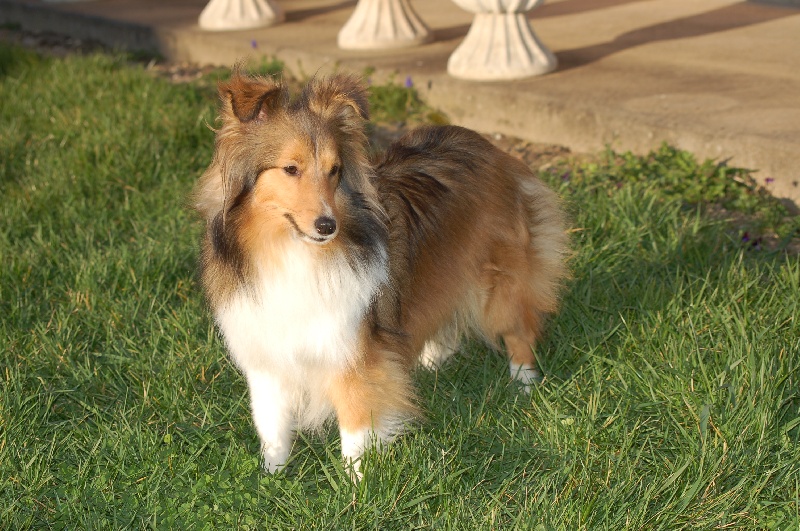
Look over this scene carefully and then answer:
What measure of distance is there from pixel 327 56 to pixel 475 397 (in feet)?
15.0

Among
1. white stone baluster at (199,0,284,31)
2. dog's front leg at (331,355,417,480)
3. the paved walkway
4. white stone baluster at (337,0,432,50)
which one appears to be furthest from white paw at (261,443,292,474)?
white stone baluster at (199,0,284,31)

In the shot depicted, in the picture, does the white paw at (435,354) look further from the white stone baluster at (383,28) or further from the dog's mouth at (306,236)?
the white stone baluster at (383,28)

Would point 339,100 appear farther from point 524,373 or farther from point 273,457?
point 524,373

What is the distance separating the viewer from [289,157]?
9.75 feet

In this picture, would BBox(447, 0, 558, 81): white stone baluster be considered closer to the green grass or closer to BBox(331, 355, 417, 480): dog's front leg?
the green grass

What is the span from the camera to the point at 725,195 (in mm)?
5094

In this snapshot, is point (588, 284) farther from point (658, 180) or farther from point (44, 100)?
point (44, 100)

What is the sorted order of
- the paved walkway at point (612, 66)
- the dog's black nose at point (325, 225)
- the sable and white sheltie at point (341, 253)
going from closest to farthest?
the dog's black nose at point (325, 225) < the sable and white sheltie at point (341, 253) < the paved walkway at point (612, 66)

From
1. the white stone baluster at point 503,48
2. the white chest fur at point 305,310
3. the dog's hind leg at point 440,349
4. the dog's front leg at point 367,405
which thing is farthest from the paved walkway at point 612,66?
the white chest fur at point 305,310

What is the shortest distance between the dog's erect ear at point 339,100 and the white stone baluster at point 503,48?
3511 millimetres

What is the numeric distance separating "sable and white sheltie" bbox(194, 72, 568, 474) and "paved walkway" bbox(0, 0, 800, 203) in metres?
1.92

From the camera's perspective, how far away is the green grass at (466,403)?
122 inches

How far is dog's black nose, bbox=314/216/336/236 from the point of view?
2.89 metres

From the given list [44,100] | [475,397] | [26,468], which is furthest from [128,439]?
[44,100]
